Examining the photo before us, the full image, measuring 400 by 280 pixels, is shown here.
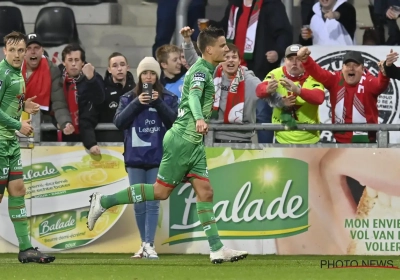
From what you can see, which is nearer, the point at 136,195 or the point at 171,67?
the point at 136,195

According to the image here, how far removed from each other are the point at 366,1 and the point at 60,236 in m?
6.15

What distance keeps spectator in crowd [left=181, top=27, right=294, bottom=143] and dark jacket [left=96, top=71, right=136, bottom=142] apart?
0.98 metres

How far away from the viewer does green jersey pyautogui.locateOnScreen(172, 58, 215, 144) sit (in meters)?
9.88

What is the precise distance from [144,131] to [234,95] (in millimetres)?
1192

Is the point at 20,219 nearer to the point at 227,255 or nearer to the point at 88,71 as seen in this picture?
the point at 227,255

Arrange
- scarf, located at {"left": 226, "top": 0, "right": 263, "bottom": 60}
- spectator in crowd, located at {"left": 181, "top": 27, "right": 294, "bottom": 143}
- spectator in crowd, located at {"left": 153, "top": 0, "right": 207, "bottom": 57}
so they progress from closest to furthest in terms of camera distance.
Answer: spectator in crowd, located at {"left": 181, "top": 27, "right": 294, "bottom": 143}
scarf, located at {"left": 226, "top": 0, "right": 263, "bottom": 60}
spectator in crowd, located at {"left": 153, "top": 0, "right": 207, "bottom": 57}

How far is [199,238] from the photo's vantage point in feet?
39.5

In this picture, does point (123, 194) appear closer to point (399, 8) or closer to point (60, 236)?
point (60, 236)

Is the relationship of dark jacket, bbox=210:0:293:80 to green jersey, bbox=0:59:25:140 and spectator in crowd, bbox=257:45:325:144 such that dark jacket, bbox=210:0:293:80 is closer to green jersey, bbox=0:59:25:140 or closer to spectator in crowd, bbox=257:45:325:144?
spectator in crowd, bbox=257:45:325:144

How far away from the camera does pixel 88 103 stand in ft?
39.6

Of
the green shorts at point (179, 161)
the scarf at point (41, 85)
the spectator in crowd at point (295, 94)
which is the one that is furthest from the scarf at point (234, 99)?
the scarf at point (41, 85)

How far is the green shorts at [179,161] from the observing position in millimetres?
10070

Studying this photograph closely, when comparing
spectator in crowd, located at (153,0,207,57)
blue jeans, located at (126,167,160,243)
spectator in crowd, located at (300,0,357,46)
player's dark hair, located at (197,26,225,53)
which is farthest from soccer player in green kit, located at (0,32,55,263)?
spectator in crowd, located at (300,0,357,46)

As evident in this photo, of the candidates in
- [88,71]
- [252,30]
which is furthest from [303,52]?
[88,71]
